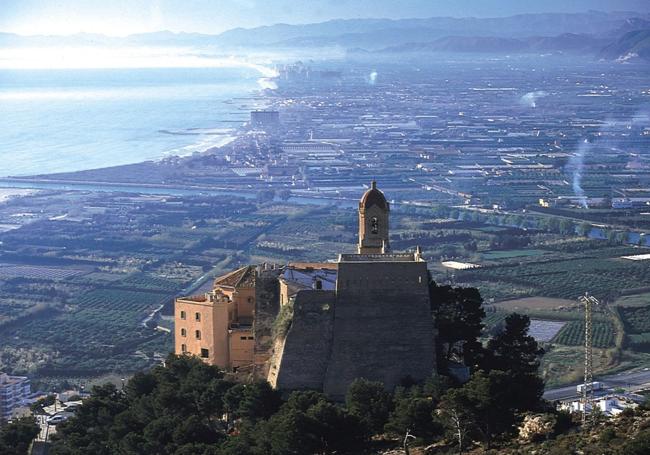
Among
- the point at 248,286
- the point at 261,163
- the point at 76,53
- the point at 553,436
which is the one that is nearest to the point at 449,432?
the point at 553,436

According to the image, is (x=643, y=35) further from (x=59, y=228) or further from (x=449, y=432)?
(x=449, y=432)

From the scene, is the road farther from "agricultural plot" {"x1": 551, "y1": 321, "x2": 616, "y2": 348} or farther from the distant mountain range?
the distant mountain range

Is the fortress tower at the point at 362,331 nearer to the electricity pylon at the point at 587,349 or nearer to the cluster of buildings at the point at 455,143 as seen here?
the electricity pylon at the point at 587,349

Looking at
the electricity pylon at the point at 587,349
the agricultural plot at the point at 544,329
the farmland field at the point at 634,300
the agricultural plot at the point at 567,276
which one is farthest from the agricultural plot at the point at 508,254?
the electricity pylon at the point at 587,349

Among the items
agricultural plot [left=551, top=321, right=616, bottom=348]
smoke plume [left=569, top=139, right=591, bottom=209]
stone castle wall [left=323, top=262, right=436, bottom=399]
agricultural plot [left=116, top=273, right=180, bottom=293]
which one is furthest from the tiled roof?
smoke plume [left=569, top=139, right=591, bottom=209]

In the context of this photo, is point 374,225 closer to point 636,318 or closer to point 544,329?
point 544,329

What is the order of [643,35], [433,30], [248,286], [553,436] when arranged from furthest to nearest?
[433,30], [643,35], [248,286], [553,436]
